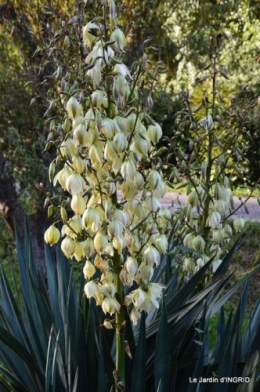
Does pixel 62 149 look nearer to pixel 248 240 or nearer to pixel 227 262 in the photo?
pixel 227 262

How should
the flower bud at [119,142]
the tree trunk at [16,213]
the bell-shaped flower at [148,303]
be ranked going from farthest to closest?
1. the tree trunk at [16,213]
2. the bell-shaped flower at [148,303]
3. the flower bud at [119,142]

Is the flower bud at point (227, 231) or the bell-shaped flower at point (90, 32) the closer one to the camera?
the bell-shaped flower at point (90, 32)

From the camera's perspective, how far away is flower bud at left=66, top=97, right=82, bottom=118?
4.57 ft

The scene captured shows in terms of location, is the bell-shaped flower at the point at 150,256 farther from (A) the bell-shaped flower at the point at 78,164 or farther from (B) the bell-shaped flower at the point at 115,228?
(A) the bell-shaped flower at the point at 78,164

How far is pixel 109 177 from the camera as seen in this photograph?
4.79ft

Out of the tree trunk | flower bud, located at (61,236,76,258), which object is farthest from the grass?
flower bud, located at (61,236,76,258)

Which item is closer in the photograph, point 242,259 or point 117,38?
point 117,38

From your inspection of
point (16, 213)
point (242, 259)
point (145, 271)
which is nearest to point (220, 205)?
point (145, 271)

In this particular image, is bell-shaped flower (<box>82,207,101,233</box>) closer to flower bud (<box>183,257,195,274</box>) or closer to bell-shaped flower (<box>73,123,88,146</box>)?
bell-shaped flower (<box>73,123,88,146</box>)

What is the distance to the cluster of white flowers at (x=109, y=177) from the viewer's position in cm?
137

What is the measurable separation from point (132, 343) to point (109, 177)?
61 cm

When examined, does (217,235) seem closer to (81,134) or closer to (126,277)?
(126,277)

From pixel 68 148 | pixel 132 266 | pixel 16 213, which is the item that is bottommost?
pixel 132 266

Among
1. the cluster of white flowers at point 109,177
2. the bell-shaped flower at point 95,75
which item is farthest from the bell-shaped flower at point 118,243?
the bell-shaped flower at point 95,75
